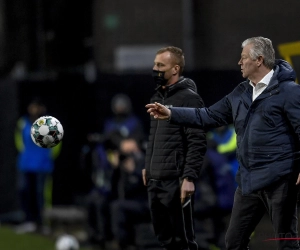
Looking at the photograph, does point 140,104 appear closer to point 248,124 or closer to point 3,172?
point 3,172

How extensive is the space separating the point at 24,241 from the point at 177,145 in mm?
5498

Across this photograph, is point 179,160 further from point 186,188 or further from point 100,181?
point 100,181

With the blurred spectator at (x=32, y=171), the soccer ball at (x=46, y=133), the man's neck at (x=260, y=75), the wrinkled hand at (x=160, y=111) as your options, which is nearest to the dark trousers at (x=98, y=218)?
the blurred spectator at (x=32, y=171)

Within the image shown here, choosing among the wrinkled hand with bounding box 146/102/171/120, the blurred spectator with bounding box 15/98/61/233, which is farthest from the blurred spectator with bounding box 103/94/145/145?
the wrinkled hand with bounding box 146/102/171/120

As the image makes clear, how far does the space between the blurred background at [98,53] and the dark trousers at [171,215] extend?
183 centimetres

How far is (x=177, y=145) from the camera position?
24.3 feet

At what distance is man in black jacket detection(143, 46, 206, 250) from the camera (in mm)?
7363

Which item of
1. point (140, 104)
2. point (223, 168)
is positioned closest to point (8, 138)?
point (140, 104)

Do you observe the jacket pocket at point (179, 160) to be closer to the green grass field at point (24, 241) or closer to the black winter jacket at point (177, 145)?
the black winter jacket at point (177, 145)

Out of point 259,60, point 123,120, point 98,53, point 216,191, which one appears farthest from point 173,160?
point 98,53

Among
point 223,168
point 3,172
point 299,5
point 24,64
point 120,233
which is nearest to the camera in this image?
point 299,5

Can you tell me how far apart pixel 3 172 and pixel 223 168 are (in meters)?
5.51

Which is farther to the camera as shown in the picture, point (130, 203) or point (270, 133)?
point (130, 203)

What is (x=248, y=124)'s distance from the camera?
640 cm
